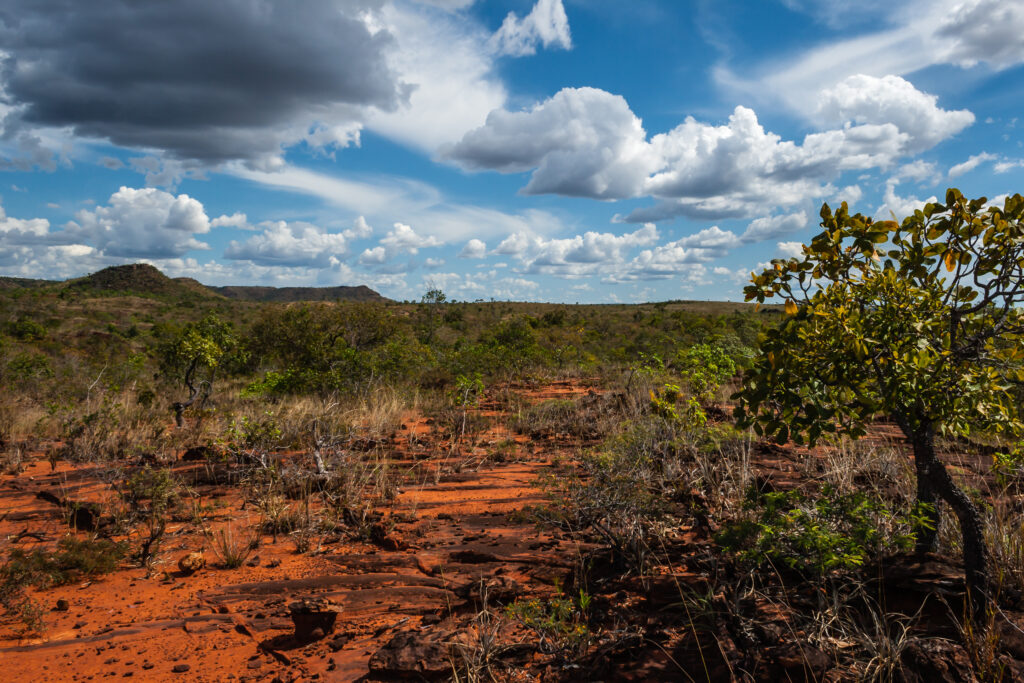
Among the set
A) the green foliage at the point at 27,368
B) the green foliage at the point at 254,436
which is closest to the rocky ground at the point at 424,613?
the green foliage at the point at 254,436

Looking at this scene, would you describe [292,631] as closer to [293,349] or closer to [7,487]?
[7,487]

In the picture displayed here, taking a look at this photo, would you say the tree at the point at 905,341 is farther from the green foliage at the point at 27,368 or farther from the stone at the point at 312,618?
the green foliage at the point at 27,368

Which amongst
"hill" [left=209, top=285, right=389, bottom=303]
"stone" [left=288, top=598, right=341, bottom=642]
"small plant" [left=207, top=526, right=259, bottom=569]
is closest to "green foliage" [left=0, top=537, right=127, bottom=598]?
"small plant" [left=207, top=526, right=259, bottom=569]

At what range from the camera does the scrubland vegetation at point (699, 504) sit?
2893 millimetres

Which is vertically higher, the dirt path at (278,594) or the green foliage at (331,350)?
the green foliage at (331,350)

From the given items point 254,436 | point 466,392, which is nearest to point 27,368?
point 254,436

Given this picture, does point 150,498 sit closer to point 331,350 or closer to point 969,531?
point 331,350

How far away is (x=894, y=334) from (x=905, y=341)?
0.07m

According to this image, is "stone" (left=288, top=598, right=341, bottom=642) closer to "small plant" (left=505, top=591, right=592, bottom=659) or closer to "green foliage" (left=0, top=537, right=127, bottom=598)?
"small plant" (left=505, top=591, right=592, bottom=659)

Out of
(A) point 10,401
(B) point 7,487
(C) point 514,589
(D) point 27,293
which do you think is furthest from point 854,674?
(D) point 27,293

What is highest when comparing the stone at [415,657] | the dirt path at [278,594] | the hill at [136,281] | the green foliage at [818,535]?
the hill at [136,281]

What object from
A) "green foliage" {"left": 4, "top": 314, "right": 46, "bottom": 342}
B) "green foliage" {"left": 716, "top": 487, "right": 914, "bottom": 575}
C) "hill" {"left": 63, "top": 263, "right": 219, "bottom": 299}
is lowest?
"green foliage" {"left": 716, "top": 487, "right": 914, "bottom": 575}

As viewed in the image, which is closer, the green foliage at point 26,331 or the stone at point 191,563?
the stone at point 191,563

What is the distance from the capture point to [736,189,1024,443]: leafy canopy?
2842 millimetres
